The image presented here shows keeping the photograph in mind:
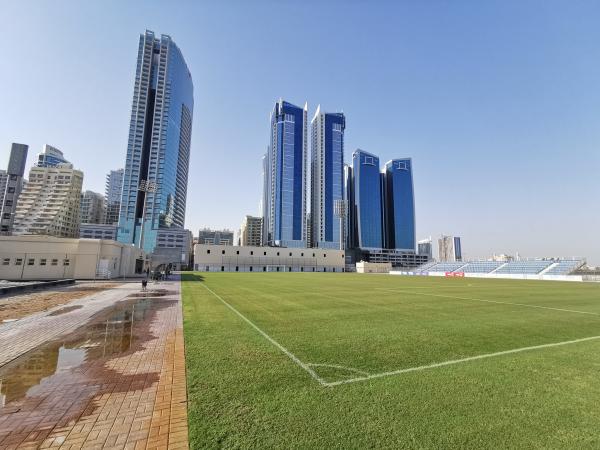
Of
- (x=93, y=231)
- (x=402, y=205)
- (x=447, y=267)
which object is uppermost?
(x=402, y=205)

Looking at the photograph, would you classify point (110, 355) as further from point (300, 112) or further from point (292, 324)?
point (300, 112)

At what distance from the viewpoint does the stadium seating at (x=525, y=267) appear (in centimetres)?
5778

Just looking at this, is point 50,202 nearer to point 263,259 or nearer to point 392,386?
point 263,259

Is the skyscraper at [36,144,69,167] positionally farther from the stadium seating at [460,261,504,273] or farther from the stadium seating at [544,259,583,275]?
the stadium seating at [544,259,583,275]

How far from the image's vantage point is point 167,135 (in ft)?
439

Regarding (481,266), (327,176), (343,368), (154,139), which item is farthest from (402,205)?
(343,368)

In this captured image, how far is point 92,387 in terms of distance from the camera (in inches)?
193

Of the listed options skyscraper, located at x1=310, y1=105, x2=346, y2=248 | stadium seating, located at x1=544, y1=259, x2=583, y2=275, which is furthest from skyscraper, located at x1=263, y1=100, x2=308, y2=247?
stadium seating, located at x1=544, y1=259, x2=583, y2=275

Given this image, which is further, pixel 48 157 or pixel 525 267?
pixel 48 157

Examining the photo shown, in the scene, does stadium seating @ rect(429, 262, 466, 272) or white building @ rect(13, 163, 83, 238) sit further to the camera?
white building @ rect(13, 163, 83, 238)

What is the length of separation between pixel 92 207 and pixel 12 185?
121 meters

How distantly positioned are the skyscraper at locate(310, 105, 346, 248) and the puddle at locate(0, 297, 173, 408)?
153 metres

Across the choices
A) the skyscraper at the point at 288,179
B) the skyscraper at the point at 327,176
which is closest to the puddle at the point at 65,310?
the skyscraper at the point at 288,179

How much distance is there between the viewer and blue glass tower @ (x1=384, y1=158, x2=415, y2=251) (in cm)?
16988
